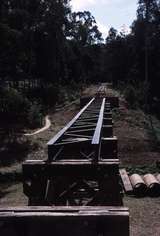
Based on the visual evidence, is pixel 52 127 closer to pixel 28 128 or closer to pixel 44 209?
pixel 28 128

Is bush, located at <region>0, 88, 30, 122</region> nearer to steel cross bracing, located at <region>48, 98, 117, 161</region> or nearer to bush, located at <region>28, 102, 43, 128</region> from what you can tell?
bush, located at <region>28, 102, 43, 128</region>

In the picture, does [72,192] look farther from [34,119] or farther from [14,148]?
[34,119]

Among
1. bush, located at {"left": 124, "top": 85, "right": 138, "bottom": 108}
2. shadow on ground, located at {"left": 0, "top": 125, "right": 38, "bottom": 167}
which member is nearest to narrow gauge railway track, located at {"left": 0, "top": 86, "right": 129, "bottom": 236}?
shadow on ground, located at {"left": 0, "top": 125, "right": 38, "bottom": 167}

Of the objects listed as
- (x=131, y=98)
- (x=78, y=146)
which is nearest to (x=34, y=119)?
(x=131, y=98)

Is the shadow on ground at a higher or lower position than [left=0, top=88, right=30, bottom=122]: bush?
lower

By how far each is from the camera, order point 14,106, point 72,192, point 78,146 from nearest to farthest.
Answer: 1. point 72,192
2. point 78,146
3. point 14,106

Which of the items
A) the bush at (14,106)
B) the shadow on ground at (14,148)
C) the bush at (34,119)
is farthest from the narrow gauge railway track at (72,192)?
the bush at (14,106)

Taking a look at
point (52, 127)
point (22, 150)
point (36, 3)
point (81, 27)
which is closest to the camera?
point (22, 150)

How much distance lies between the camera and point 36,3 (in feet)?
129

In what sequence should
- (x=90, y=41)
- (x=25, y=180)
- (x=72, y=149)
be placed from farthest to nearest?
(x=90, y=41)
(x=72, y=149)
(x=25, y=180)

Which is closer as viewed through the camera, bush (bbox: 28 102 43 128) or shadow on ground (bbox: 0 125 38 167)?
shadow on ground (bbox: 0 125 38 167)

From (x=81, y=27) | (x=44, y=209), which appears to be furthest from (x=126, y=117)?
(x=81, y=27)

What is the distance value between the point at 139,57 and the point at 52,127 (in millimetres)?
37303

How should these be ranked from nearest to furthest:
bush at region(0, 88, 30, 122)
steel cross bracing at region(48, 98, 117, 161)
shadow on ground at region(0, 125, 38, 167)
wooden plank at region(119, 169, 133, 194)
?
steel cross bracing at region(48, 98, 117, 161) < wooden plank at region(119, 169, 133, 194) < shadow on ground at region(0, 125, 38, 167) < bush at region(0, 88, 30, 122)
